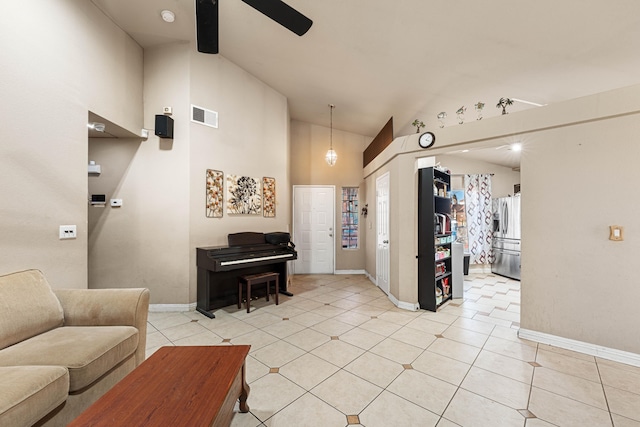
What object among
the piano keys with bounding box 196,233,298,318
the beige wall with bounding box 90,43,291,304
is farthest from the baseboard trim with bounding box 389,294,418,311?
the beige wall with bounding box 90,43,291,304

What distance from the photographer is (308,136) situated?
6.07 metres

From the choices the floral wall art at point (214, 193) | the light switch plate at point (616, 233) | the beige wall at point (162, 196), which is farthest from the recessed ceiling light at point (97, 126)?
the light switch plate at point (616, 233)

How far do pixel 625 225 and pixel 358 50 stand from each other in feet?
10.6

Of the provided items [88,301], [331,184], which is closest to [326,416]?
[88,301]

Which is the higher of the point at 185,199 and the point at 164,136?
the point at 164,136

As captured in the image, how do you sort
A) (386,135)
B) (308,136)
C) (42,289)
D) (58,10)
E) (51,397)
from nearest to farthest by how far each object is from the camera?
1. (51,397)
2. (42,289)
3. (58,10)
4. (386,135)
5. (308,136)

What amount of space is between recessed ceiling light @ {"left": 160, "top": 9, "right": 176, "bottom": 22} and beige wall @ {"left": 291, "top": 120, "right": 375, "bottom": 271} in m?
3.10

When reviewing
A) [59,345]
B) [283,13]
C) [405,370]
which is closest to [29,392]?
[59,345]

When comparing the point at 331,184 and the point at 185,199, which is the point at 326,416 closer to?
the point at 185,199

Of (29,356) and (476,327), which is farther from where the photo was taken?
(476,327)

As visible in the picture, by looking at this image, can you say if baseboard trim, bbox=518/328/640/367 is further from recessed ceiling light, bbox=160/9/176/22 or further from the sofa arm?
recessed ceiling light, bbox=160/9/176/22

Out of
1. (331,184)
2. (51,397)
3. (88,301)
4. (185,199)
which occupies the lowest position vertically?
Result: (51,397)

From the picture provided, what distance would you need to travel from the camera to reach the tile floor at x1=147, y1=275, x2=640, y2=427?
1748 mm

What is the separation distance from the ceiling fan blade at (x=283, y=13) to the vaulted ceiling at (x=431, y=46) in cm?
78
